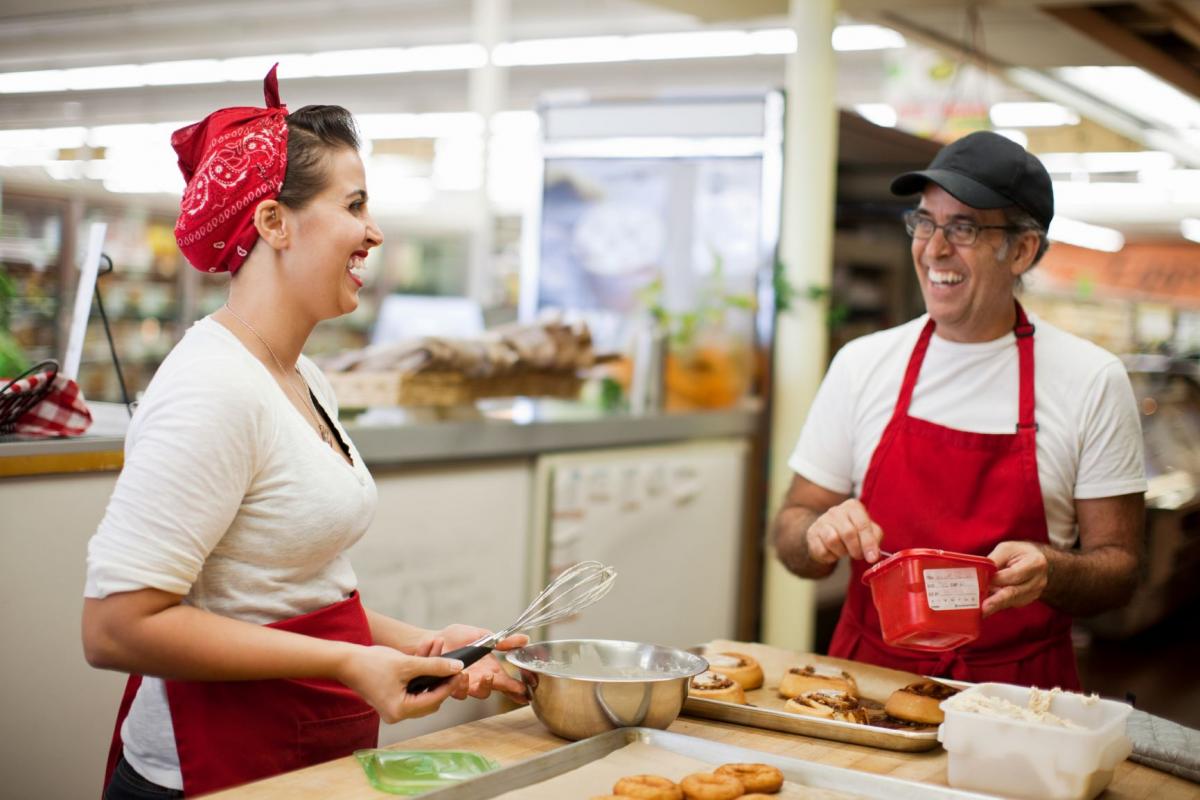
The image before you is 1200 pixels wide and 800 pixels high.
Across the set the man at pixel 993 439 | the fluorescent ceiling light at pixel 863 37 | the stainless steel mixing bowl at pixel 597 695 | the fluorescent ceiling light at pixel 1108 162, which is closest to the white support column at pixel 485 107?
the fluorescent ceiling light at pixel 863 37

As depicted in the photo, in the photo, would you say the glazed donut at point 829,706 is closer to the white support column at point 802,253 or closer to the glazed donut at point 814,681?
the glazed donut at point 814,681

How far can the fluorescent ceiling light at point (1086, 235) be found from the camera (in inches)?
647

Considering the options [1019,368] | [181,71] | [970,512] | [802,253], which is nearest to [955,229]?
[1019,368]

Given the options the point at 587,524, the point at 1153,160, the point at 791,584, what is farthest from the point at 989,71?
the point at 1153,160

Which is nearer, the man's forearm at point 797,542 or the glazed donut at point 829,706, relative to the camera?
A: the glazed donut at point 829,706

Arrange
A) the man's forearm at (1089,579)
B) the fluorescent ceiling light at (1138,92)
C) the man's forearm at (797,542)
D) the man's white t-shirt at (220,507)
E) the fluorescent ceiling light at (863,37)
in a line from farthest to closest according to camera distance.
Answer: the fluorescent ceiling light at (863,37), the fluorescent ceiling light at (1138,92), the man's forearm at (797,542), the man's forearm at (1089,579), the man's white t-shirt at (220,507)

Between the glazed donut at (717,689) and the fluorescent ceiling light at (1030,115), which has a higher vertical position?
the fluorescent ceiling light at (1030,115)

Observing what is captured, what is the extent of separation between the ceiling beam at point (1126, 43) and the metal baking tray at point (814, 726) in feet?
15.3

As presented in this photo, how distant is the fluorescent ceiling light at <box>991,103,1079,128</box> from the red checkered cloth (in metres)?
10.2

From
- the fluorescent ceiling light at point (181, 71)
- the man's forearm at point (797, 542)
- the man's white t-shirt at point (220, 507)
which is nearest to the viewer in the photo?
the man's white t-shirt at point (220, 507)

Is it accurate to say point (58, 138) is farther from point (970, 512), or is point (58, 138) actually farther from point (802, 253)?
point (970, 512)

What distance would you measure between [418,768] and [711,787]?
357 mm

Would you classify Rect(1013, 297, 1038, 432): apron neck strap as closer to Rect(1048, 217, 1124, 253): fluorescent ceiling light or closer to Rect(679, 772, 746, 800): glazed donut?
Rect(679, 772, 746, 800): glazed donut

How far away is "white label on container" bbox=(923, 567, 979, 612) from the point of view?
167 centimetres
